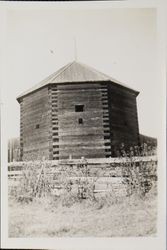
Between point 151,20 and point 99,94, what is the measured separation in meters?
0.59

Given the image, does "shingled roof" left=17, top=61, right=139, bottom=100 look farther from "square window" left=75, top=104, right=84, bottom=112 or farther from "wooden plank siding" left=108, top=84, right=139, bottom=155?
"square window" left=75, top=104, right=84, bottom=112

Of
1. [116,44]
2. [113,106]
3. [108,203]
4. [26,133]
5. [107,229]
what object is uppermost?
[116,44]

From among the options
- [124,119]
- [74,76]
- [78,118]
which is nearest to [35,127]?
[78,118]

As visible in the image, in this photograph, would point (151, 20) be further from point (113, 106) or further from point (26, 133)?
point (26, 133)

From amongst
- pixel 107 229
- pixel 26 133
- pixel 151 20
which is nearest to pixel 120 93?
pixel 151 20

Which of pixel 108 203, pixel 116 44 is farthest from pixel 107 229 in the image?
pixel 116 44

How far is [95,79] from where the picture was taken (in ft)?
8.18

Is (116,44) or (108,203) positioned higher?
(116,44)

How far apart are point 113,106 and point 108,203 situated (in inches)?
24.7

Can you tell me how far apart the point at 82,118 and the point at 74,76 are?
0.93ft

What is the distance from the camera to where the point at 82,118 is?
247 centimetres

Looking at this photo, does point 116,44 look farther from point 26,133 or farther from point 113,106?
point 26,133

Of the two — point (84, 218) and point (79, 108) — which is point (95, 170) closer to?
point (84, 218)

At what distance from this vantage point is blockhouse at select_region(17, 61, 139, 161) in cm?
245
